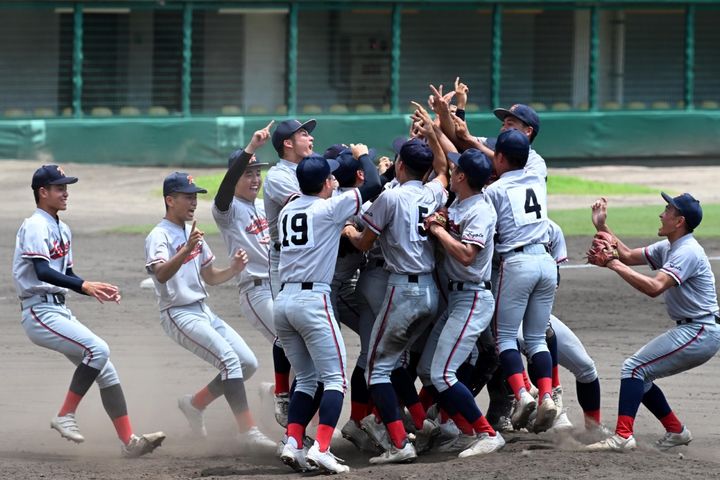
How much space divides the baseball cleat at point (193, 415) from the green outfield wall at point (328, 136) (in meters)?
14.4

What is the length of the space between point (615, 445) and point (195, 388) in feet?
11.5

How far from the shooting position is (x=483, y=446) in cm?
740

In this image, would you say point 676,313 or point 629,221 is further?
point 629,221

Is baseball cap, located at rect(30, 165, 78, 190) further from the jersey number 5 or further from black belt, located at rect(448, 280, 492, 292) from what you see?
black belt, located at rect(448, 280, 492, 292)

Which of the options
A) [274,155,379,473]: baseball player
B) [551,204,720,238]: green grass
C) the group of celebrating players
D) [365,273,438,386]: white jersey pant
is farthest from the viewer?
[551,204,720,238]: green grass

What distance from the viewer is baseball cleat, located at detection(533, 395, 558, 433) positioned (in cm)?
751

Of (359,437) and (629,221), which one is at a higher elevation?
(629,221)

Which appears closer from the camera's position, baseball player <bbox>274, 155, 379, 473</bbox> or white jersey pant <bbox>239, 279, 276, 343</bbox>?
baseball player <bbox>274, 155, 379, 473</bbox>

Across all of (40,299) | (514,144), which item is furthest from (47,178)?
(514,144)

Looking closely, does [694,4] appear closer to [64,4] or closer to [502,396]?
[64,4]

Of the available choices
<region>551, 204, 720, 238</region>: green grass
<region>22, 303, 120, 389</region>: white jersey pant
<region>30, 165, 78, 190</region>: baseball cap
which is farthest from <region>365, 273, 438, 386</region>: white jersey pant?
<region>551, 204, 720, 238</region>: green grass

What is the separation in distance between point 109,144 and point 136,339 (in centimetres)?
1173

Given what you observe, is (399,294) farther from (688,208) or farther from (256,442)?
(688,208)

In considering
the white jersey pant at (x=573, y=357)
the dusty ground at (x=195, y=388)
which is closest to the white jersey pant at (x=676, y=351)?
the white jersey pant at (x=573, y=357)
